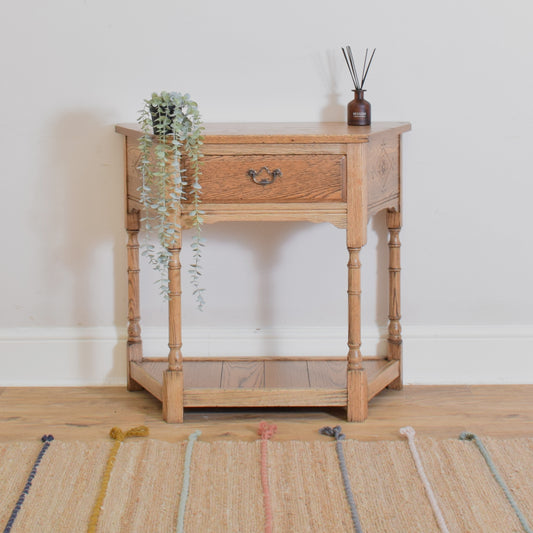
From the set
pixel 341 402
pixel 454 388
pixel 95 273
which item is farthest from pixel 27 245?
pixel 454 388

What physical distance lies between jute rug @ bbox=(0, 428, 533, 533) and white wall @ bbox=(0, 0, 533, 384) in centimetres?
54

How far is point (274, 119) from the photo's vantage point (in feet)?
8.49

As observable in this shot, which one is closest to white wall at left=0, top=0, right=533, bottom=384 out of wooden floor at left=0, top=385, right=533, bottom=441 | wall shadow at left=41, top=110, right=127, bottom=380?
wall shadow at left=41, top=110, right=127, bottom=380

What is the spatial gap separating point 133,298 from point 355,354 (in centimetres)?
71

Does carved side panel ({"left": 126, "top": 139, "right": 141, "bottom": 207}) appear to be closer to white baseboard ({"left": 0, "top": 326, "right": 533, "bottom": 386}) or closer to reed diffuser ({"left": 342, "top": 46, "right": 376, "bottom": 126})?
white baseboard ({"left": 0, "top": 326, "right": 533, "bottom": 386})

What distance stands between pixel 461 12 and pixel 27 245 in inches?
57.4

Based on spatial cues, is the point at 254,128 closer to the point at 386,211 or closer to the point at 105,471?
the point at 386,211

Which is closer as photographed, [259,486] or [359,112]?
[259,486]

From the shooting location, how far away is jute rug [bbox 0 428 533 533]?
1807 mm

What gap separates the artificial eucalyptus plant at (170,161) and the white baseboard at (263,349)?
494mm

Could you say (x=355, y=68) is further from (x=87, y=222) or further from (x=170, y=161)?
(x=87, y=222)

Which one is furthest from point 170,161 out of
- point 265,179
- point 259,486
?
point 259,486

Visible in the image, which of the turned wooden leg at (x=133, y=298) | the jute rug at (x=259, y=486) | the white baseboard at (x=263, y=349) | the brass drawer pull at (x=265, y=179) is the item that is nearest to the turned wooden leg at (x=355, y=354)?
the jute rug at (x=259, y=486)

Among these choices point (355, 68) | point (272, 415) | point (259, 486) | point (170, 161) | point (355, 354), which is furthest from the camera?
point (355, 68)
